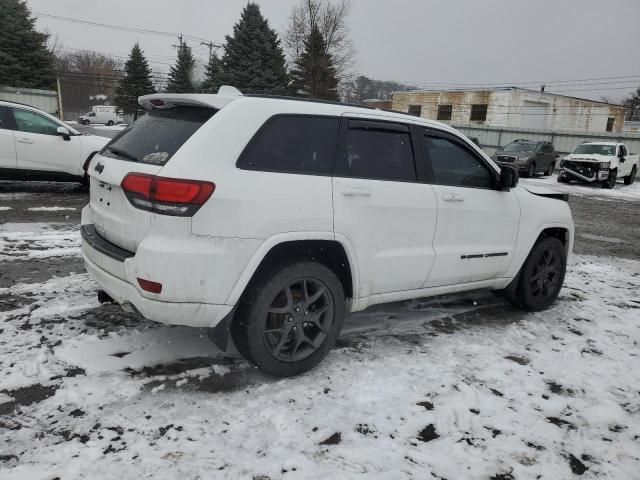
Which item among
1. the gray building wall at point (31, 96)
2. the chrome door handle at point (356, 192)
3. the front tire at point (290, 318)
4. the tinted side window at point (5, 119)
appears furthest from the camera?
the gray building wall at point (31, 96)

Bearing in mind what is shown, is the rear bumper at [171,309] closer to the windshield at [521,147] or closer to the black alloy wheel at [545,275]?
the black alloy wheel at [545,275]

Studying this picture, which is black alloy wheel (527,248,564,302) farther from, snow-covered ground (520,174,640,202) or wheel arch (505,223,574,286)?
snow-covered ground (520,174,640,202)

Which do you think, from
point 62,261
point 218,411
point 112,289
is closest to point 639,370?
point 218,411

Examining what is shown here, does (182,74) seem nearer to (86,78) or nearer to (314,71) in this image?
(314,71)

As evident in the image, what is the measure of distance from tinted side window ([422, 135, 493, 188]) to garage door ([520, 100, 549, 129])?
44.9m

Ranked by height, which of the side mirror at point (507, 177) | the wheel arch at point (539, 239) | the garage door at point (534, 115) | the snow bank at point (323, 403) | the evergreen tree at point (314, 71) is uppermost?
the evergreen tree at point (314, 71)

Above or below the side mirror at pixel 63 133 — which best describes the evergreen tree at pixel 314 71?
above

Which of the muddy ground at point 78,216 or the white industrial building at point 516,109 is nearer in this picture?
the muddy ground at point 78,216

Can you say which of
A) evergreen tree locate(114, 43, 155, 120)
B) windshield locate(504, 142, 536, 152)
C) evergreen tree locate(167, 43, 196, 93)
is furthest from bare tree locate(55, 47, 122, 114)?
windshield locate(504, 142, 536, 152)

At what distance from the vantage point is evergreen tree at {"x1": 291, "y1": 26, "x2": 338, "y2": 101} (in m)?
42.8

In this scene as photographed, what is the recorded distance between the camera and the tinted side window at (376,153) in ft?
10.8

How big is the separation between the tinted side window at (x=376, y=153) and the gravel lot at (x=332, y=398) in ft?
4.38

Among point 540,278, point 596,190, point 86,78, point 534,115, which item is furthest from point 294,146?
point 86,78

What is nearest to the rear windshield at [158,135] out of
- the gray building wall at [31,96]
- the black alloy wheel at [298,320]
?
the black alloy wheel at [298,320]
